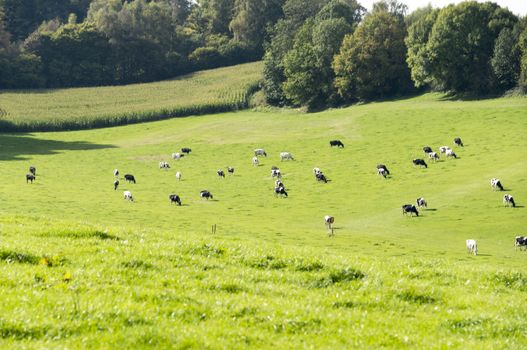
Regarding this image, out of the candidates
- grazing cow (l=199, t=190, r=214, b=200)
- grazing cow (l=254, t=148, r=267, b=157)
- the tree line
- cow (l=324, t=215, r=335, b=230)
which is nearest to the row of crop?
the tree line

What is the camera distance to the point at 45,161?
91.6m

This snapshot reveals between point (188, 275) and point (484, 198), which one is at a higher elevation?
point (188, 275)

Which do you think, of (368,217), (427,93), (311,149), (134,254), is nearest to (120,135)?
(311,149)

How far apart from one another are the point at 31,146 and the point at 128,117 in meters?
28.9

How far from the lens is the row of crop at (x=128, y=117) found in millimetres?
124500

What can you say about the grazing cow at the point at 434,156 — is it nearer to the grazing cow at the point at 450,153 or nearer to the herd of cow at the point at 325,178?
the herd of cow at the point at 325,178

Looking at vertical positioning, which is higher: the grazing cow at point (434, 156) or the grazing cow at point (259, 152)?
the grazing cow at point (434, 156)

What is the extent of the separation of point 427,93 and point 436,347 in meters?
107

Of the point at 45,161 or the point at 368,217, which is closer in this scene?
the point at 368,217

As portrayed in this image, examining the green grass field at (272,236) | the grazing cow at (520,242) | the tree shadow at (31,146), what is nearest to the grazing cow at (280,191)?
the green grass field at (272,236)

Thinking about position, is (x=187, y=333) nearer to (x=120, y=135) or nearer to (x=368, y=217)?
(x=368, y=217)

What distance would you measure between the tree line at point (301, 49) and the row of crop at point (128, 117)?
6.66m

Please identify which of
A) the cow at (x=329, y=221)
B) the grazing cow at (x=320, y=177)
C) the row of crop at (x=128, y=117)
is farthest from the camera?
the row of crop at (x=128, y=117)

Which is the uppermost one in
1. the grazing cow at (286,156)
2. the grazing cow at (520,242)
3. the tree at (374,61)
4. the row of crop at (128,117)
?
the tree at (374,61)
